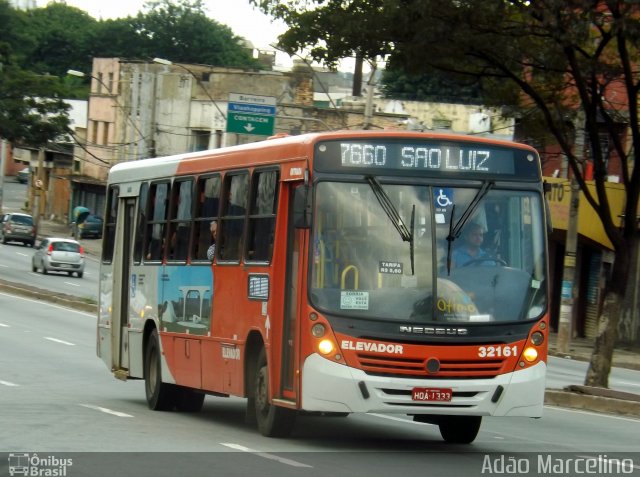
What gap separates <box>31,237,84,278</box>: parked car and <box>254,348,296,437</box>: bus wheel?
4113cm

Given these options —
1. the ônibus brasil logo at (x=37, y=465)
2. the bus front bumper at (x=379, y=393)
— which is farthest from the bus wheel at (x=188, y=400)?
the ônibus brasil logo at (x=37, y=465)

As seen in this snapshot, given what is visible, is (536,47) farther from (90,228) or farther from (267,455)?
(90,228)

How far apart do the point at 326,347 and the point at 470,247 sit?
1.56 metres

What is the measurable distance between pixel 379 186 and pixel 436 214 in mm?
557

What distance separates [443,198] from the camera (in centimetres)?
1181

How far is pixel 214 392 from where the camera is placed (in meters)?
14.0

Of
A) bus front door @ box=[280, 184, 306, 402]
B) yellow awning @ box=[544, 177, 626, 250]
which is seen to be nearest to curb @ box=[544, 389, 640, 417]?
bus front door @ box=[280, 184, 306, 402]

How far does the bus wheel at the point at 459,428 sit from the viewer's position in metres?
12.7

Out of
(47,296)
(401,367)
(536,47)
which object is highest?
(536,47)

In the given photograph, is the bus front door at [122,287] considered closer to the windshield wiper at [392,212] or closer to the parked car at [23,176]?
the windshield wiper at [392,212]

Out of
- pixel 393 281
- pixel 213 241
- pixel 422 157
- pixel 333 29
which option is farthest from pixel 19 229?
pixel 393 281

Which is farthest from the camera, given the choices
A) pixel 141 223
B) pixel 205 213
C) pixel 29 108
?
pixel 29 108

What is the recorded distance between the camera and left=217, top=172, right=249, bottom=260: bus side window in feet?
43.7

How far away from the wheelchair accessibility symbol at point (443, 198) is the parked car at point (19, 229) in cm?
6116
